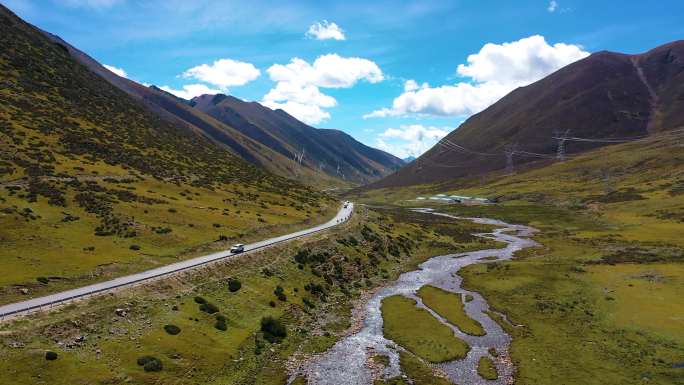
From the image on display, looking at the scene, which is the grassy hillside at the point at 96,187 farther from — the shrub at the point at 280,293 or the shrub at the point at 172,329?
the shrub at the point at 280,293

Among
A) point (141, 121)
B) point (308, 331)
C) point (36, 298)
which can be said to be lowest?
Result: point (308, 331)

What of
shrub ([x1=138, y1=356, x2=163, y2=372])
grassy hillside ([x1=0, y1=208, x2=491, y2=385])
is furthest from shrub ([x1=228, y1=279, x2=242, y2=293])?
shrub ([x1=138, y1=356, x2=163, y2=372])

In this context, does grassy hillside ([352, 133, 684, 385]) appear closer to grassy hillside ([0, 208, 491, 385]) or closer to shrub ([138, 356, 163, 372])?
grassy hillside ([0, 208, 491, 385])

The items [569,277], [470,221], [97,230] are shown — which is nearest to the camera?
[97,230]

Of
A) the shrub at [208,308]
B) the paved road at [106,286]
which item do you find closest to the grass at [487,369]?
the shrub at [208,308]

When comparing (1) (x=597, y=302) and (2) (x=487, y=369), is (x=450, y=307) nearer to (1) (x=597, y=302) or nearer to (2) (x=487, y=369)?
(1) (x=597, y=302)

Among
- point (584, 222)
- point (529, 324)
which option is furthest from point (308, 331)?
point (584, 222)

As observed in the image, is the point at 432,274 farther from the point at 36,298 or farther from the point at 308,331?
the point at 36,298

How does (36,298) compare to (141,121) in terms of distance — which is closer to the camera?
(36,298)
